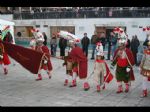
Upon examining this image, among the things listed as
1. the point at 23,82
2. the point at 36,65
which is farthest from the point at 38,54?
the point at 23,82

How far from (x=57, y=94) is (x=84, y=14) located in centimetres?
1921

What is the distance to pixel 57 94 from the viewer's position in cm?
1026

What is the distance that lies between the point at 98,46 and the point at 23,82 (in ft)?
11.5

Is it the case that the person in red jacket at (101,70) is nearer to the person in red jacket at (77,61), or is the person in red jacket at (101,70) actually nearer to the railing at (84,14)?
the person in red jacket at (77,61)

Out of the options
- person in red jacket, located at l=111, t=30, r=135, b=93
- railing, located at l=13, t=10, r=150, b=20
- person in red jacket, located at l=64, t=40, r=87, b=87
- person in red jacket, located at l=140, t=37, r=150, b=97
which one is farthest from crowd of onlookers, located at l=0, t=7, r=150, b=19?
person in red jacket, located at l=140, t=37, r=150, b=97

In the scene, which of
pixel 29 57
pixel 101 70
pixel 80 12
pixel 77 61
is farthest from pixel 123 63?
pixel 80 12

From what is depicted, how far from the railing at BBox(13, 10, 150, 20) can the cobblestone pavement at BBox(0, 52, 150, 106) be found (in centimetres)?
1426

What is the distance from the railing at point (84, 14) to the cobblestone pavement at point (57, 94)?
14.3 meters

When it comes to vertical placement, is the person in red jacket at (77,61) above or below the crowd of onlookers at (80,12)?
below

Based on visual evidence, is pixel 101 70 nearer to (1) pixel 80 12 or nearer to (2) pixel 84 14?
(2) pixel 84 14

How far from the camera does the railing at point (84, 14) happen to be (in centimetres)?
2622

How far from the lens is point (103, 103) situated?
9188 millimetres

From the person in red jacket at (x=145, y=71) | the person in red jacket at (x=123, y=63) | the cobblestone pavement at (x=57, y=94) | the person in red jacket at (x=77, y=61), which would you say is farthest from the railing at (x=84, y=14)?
the person in red jacket at (x=145, y=71)
